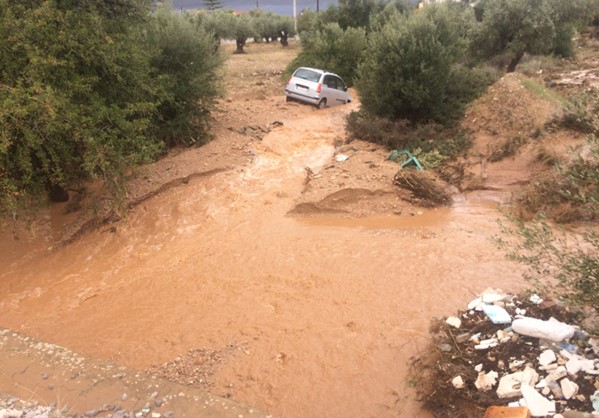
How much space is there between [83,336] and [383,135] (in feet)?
29.8

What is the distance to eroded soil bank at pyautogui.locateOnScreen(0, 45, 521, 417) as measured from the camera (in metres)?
5.57

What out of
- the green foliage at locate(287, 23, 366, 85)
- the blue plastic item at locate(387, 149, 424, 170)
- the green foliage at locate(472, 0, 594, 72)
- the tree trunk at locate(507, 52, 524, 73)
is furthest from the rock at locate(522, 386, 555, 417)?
the green foliage at locate(287, 23, 366, 85)

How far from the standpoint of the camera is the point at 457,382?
15.2 feet

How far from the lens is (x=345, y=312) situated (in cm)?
665

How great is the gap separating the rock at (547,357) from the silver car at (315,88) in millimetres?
13973

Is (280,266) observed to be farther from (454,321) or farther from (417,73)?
(417,73)

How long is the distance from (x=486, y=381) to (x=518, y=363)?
0.35 metres

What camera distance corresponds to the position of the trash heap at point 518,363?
13.2 feet

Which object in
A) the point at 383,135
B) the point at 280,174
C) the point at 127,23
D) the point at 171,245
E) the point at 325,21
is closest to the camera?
Answer: the point at 171,245

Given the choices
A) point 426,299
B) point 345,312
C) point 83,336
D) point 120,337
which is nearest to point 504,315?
point 426,299

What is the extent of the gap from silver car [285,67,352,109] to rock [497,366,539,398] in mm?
14075

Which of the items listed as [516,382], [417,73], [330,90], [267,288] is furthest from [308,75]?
[516,382]

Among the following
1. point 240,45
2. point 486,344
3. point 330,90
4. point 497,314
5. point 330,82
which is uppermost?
point 240,45

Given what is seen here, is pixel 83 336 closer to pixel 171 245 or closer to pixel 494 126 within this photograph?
pixel 171 245
